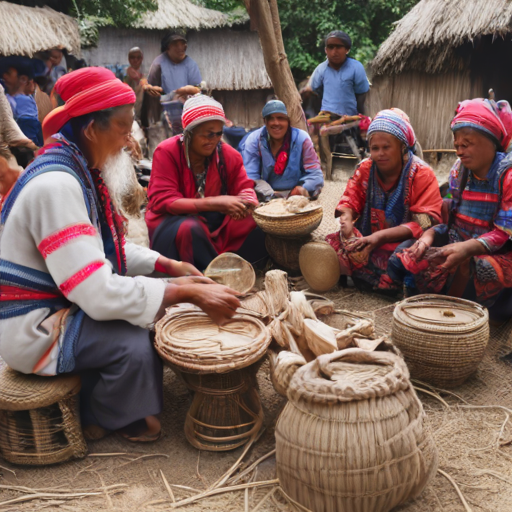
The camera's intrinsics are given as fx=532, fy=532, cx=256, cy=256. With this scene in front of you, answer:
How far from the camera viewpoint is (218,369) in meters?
2.15

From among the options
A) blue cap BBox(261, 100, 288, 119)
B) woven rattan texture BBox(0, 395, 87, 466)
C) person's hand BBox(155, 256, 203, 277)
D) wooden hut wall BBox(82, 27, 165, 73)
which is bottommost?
woven rattan texture BBox(0, 395, 87, 466)

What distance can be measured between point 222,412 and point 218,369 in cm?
33

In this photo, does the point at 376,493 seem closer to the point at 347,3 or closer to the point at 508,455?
the point at 508,455

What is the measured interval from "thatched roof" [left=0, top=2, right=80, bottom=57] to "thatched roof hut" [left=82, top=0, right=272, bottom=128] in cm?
238

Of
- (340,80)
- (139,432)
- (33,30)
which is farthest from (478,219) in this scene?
(33,30)

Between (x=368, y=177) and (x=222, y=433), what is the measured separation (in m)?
2.37

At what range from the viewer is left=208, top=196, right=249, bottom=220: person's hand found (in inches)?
156

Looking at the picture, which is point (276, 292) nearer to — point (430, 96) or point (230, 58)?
point (430, 96)

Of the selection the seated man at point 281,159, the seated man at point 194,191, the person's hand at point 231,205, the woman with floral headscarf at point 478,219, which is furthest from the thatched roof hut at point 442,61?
the person's hand at point 231,205

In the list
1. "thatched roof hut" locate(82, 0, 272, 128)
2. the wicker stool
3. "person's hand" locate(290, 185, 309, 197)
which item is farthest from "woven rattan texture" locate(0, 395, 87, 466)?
"thatched roof hut" locate(82, 0, 272, 128)

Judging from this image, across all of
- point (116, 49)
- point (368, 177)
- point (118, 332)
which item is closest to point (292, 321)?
point (118, 332)

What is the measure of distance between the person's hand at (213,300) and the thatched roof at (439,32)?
7.37 m

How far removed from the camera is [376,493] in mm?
1791

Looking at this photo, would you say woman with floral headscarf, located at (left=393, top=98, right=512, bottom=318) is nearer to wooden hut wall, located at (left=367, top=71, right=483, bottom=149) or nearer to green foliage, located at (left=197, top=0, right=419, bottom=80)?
wooden hut wall, located at (left=367, top=71, right=483, bottom=149)
